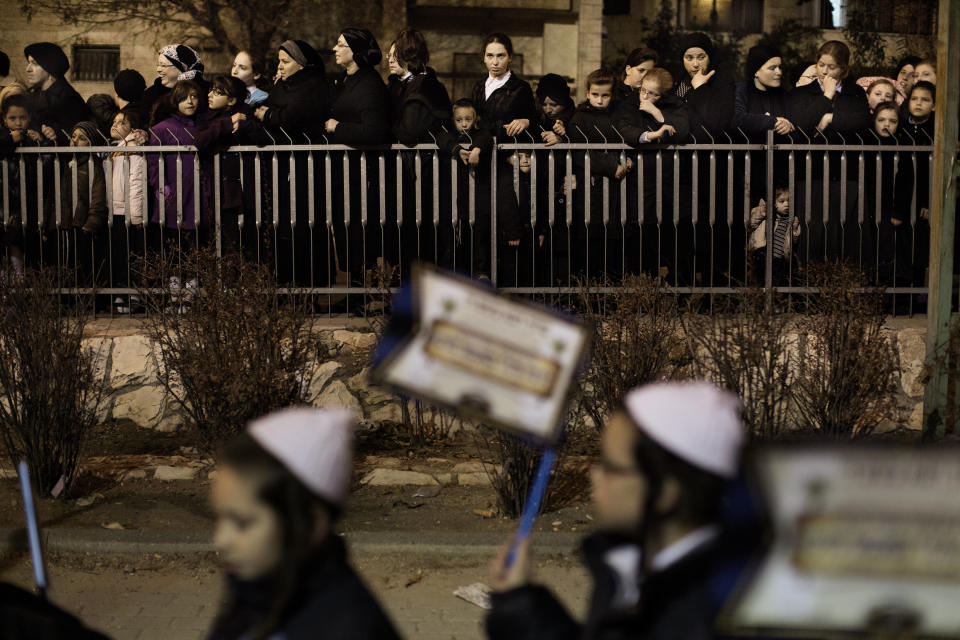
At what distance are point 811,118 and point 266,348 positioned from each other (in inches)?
172

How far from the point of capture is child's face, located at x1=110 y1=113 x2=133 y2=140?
9.65 m

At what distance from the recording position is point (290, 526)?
258cm

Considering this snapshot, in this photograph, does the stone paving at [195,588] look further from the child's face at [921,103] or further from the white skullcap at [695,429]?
the child's face at [921,103]

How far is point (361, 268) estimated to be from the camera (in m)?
9.29

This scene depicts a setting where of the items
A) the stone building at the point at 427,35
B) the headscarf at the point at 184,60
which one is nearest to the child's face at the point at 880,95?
the headscarf at the point at 184,60

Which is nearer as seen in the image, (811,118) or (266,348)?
(266,348)

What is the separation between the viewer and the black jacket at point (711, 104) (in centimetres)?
925

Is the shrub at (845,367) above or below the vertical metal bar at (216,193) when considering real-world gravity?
below

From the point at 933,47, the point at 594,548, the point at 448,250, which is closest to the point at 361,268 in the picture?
the point at 448,250

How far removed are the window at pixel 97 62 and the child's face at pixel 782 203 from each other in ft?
43.6

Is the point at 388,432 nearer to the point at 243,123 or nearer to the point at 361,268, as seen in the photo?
the point at 361,268

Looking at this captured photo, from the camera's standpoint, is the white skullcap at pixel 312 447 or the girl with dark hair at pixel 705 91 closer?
the white skullcap at pixel 312 447

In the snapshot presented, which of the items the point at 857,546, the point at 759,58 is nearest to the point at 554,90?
the point at 759,58

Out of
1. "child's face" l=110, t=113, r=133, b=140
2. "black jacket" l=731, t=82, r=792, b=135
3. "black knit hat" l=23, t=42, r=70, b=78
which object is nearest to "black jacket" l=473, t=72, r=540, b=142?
"black jacket" l=731, t=82, r=792, b=135
